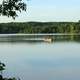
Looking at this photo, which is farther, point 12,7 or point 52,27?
point 52,27

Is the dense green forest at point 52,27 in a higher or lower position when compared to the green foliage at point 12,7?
lower

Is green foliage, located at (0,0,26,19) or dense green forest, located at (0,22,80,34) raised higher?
green foliage, located at (0,0,26,19)

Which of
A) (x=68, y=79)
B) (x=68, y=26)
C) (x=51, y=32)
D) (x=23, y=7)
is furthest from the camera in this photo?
(x=51, y=32)

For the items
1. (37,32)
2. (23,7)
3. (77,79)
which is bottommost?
(37,32)

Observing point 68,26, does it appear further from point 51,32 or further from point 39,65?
point 39,65

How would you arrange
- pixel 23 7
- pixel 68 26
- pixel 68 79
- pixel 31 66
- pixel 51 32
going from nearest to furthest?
pixel 23 7 → pixel 68 79 → pixel 31 66 → pixel 68 26 → pixel 51 32

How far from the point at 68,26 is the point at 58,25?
4.89 metres

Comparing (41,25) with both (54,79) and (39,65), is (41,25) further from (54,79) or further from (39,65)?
(54,79)

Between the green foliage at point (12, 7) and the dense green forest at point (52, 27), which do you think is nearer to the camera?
the green foliage at point (12, 7)

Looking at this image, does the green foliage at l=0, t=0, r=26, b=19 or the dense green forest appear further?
the dense green forest

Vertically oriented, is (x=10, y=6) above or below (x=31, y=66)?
above

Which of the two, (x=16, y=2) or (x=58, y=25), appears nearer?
A: (x=16, y=2)

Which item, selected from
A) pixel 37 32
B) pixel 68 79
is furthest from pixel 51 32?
pixel 68 79

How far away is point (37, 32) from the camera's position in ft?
337
